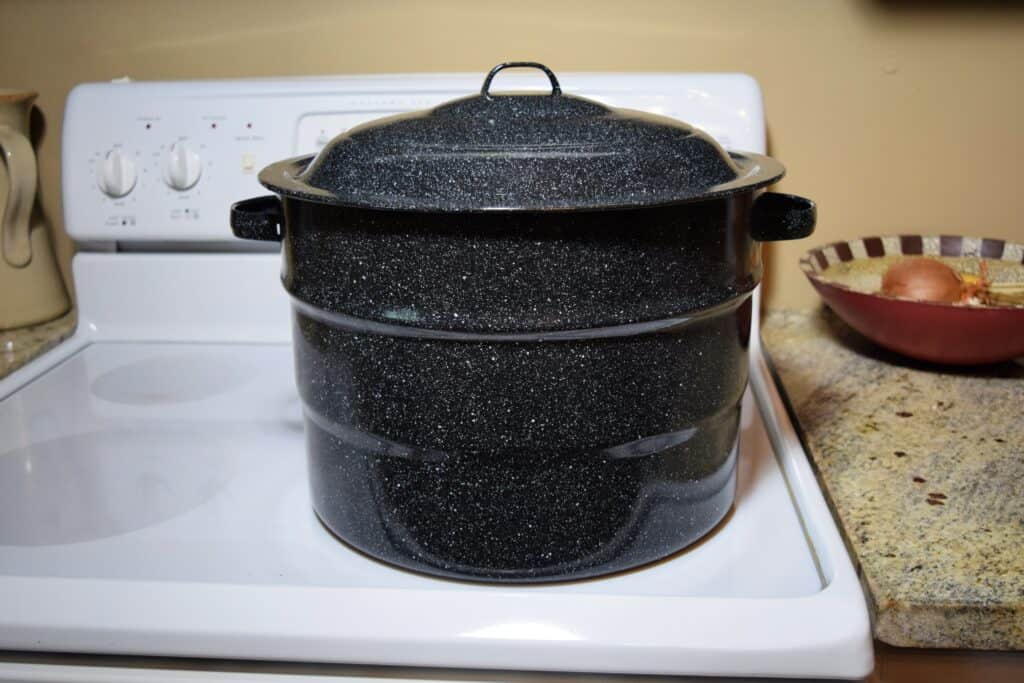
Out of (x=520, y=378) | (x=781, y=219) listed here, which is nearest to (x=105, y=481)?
(x=520, y=378)

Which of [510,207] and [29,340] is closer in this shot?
[510,207]

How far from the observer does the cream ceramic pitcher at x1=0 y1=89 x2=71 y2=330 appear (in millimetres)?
1044

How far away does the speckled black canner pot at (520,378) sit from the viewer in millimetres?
536

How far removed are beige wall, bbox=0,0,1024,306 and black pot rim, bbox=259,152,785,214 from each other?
476mm

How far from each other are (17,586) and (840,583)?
51 centimetres

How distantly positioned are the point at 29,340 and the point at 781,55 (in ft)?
3.08

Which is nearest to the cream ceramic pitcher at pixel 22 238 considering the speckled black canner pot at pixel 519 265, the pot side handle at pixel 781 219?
the speckled black canner pot at pixel 519 265

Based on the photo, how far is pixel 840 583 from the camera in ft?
1.88

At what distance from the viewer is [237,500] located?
28.2 inches

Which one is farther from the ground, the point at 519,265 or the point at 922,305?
the point at 519,265

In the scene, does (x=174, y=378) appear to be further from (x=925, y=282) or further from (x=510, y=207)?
(x=925, y=282)

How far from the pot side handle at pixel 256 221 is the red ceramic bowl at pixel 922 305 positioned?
0.58 metres

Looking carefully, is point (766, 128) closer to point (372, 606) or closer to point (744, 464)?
point (744, 464)

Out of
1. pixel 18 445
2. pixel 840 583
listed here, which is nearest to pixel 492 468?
pixel 840 583
